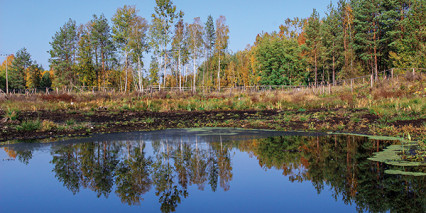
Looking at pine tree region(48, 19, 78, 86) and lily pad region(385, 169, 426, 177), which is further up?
pine tree region(48, 19, 78, 86)

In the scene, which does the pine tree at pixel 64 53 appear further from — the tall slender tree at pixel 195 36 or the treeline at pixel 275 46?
the tall slender tree at pixel 195 36

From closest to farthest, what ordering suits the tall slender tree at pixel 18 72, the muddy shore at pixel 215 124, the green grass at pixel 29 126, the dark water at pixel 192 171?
the dark water at pixel 192 171
the muddy shore at pixel 215 124
the green grass at pixel 29 126
the tall slender tree at pixel 18 72

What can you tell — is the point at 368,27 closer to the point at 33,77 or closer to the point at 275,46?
the point at 275,46

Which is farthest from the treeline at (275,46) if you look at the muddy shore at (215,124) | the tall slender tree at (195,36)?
the muddy shore at (215,124)

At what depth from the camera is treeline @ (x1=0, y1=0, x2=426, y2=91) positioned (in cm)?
4622

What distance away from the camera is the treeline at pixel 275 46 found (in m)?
46.2

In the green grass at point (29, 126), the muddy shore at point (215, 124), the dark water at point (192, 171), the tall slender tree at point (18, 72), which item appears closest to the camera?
the dark water at point (192, 171)

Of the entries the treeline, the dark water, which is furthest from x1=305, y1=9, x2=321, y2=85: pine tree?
the dark water

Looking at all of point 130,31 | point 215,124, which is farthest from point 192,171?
point 130,31

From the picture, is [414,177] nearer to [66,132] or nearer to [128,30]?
[66,132]

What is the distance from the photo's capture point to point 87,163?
30.1ft

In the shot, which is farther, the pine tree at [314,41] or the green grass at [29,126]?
the pine tree at [314,41]

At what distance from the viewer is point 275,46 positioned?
214 feet

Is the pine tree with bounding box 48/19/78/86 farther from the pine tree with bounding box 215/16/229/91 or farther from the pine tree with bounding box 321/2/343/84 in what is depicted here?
the pine tree with bounding box 321/2/343/84
